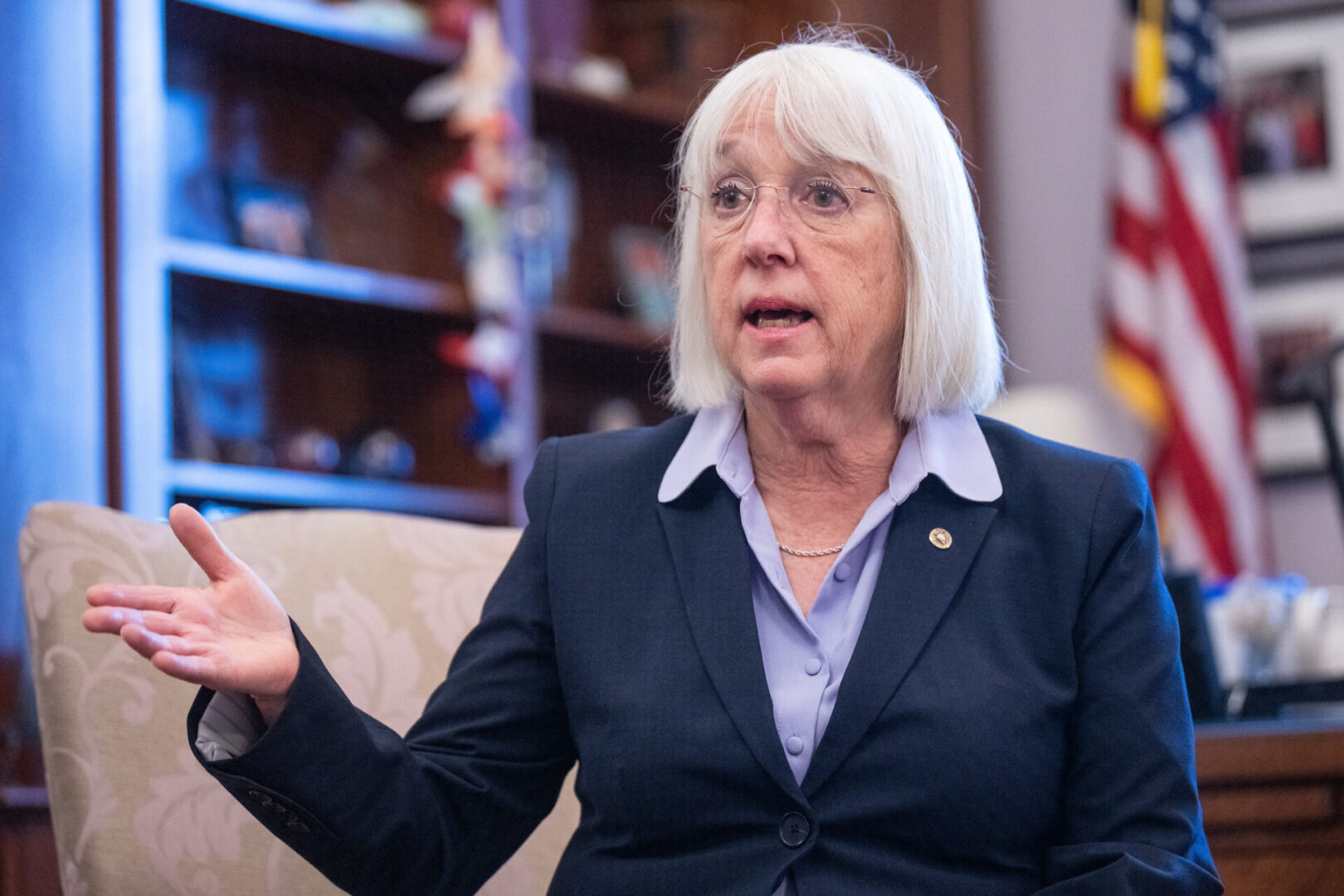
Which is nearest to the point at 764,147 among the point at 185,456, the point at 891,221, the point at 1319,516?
the point at 891,221

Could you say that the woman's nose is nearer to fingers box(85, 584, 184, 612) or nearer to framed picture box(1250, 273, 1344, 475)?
fingers box(85, 584, 184, 612)

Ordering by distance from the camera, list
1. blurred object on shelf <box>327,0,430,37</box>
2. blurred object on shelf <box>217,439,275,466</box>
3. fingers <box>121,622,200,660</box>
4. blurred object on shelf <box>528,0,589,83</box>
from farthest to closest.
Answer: blurred object on shelf <box>528,0,589,83</box>
blurred object on shelf <box>327,0,430,37</box>
blurred object on shelf <box>217,439,275,466</box>
fingers <box>121,622,200,660</box>

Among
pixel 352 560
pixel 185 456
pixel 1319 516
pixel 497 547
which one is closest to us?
pixel 352 560

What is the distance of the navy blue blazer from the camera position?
1.24 metres

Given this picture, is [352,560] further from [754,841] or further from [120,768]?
[754,841]

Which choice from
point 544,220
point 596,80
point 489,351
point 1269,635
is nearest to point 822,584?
point 1269,635

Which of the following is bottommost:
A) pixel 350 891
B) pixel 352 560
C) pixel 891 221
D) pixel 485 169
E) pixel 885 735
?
pixel 350 891

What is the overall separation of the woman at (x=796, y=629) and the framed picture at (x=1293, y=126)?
246 centimetres

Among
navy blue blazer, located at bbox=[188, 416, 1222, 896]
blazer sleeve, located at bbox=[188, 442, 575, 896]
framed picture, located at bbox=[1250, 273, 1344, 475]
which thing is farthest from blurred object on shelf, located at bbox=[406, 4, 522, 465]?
navy blue blazer, located at bbox=[188, 416, 1222, 896]

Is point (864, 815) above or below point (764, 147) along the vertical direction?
below

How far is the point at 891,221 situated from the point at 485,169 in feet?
7.64

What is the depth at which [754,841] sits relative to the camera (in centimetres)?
126

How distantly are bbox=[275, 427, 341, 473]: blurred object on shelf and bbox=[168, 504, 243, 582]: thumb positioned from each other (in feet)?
7.74

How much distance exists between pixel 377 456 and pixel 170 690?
217cm
